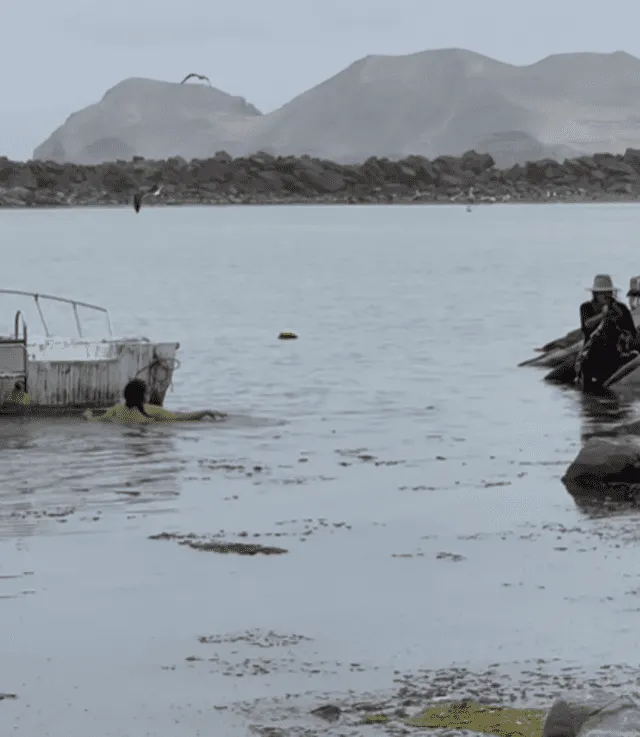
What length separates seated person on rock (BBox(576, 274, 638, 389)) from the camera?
3034cm

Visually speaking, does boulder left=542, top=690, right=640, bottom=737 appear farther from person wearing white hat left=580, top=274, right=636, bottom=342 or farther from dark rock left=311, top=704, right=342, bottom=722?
person wearing white hat left=580, top=274, right=636, bottom=342

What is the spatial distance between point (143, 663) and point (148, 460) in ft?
38.0

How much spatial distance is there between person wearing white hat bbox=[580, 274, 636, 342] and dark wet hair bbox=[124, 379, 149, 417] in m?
7.56

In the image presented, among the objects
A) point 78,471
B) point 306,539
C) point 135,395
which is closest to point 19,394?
point 135,395

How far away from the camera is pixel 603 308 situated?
3092 centimetres

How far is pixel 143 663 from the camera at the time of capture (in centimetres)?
1250

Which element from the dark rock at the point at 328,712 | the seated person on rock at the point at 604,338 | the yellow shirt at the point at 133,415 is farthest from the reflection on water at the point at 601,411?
the dark rock at the point at 328,712

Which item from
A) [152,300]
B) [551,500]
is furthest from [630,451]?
[152,300]

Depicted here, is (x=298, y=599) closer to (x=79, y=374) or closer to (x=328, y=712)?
(x=328, y=712)

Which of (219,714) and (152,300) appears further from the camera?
(152,300)

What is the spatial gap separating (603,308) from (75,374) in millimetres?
8767

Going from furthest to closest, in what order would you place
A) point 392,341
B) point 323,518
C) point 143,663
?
point 392,341, point 323,518, point 143,663

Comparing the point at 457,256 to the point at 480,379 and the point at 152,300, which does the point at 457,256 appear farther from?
the point at 480,379

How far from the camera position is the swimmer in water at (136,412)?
28.0 metres
